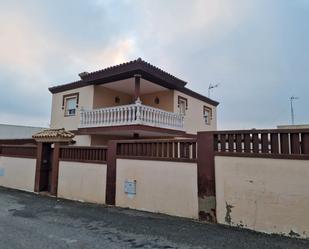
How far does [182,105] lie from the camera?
17547mm

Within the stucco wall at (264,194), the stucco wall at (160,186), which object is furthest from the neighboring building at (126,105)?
the stucco wall at (264,194)

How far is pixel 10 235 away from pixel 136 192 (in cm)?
367

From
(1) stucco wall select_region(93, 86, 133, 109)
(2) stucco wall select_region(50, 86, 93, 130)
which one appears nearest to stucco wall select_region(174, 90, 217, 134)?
(1) stucco wall select_region(93, 86, 133, 109)

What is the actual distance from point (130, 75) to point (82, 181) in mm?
6173

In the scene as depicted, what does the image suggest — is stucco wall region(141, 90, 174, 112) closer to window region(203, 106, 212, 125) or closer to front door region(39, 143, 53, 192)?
window region(203, 106, 212, 125)

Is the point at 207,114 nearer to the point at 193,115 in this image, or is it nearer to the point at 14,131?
the point at 193,115

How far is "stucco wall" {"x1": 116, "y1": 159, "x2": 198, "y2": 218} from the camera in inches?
284

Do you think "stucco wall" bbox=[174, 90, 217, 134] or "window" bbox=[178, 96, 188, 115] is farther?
"stucco wall" bbox=[174, 90, 217, 134]

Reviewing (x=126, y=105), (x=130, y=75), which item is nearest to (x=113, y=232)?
(x=126, y=105)

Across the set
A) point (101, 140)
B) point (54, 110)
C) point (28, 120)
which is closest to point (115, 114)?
point (101, 140)

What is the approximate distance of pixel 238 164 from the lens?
21.0 ft

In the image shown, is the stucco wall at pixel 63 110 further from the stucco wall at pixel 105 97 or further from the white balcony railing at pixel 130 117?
the white balcony railing at pixel 130 117

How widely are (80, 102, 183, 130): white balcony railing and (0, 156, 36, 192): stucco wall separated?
3570 mm

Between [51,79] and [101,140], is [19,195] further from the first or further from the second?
[51,79]
